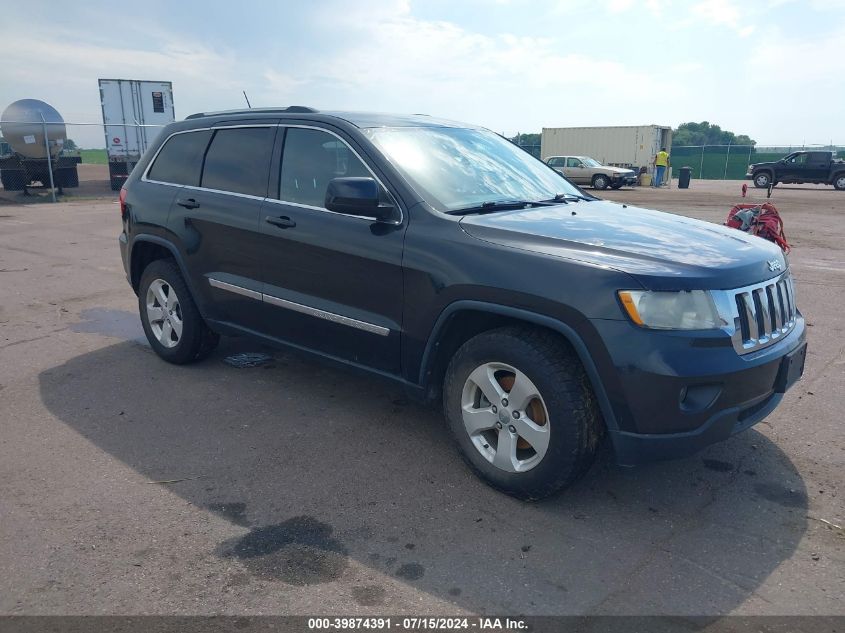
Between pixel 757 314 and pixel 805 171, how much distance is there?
33160 millimetres

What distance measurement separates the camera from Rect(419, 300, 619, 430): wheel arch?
3020mm

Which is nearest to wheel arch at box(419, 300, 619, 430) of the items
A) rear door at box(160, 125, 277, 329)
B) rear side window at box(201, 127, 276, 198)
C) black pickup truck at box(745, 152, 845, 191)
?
rear door at box(160, 125, 277, 329)

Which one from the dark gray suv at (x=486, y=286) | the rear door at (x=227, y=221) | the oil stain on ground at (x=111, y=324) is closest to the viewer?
the dark gray suv at (x=486, y=286)

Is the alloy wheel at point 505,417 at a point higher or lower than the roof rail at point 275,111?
lower

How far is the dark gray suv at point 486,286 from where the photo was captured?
295 cm

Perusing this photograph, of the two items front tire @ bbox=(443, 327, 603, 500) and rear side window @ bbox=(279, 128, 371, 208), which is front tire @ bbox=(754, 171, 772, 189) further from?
front tire @ bbox=(443, 327, 603, 500)

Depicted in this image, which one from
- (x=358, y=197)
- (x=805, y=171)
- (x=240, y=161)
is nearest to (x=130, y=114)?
(x=240, y=161)

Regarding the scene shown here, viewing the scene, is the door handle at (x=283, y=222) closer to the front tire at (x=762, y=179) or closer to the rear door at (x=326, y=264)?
the rear door at (x=326, y=264)

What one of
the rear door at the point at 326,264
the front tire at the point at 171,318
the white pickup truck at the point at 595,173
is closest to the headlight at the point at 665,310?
the rear door at the point at 326,264

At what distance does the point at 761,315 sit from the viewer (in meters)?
3.18

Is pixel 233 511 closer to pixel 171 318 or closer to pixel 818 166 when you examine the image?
pixel 171 318

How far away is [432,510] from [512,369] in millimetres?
785

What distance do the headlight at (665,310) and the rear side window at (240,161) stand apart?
2.58 m

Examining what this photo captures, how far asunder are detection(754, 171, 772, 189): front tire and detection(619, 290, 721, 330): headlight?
1317 inches
